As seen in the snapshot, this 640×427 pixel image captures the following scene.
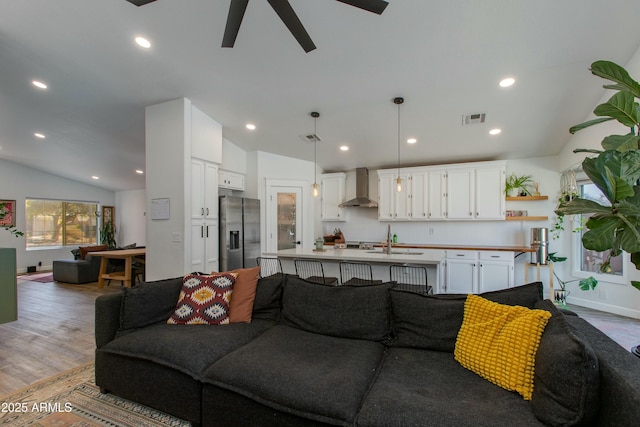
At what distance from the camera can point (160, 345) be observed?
Answer: 1.91 m

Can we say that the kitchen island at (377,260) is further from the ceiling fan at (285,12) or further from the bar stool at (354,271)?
the ceiling fan at (285,12)

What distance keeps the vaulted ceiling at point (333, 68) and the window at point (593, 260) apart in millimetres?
870

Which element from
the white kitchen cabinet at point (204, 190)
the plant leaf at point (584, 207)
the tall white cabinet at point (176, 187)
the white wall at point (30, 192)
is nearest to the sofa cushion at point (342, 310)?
the plant leaf at point (584, 207)

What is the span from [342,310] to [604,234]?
1.52m

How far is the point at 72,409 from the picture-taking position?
1951mm

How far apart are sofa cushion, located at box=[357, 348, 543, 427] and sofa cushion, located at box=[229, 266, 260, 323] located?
123 centimetres

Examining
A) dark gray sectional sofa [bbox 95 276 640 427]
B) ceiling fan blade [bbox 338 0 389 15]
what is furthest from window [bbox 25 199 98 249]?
ceiling fan blade [bbox 338 0 389 15]

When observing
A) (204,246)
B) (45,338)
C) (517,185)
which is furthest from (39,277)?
(517,185)

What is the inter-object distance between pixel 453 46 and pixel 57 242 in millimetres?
10882

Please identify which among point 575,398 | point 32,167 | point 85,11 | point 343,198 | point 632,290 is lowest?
point 632,290

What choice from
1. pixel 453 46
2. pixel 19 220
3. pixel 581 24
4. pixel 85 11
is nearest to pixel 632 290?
pixel 581 24

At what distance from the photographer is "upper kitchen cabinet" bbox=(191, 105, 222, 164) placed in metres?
4.09

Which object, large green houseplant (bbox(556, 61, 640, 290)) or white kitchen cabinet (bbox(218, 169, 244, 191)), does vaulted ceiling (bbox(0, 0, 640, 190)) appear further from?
large green houseplant (bbox(556, 61, 640, 290))

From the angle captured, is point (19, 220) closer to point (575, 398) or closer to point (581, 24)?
point (575, 398)
